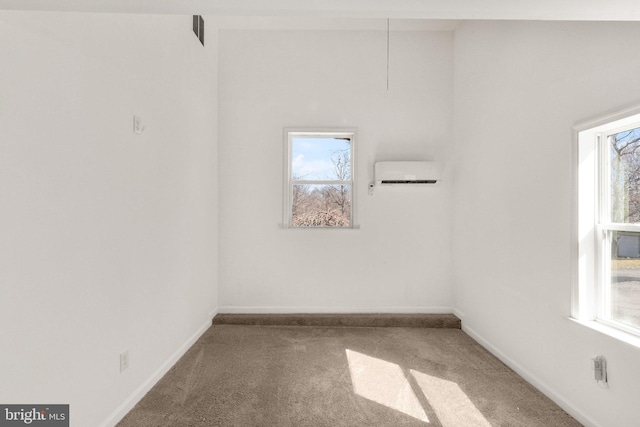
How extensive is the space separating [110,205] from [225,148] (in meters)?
2.13

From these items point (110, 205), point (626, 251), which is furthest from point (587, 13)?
point (110, 205)

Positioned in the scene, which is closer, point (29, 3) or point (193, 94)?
point (29, 3)

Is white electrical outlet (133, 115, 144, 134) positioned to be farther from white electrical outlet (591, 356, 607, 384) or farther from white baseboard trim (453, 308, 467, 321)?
white baseboard trim (453, 308, 467, 321)

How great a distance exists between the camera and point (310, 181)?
399cm

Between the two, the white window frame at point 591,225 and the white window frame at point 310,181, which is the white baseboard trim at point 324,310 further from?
the white window frame at point 591,225

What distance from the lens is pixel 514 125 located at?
2.69 m

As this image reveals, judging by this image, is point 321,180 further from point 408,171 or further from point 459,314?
point 459,314

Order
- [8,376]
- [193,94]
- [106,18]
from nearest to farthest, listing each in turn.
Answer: [8,376], [106,18], [193,94]

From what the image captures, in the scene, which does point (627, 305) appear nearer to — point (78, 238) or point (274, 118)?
point (78, 238)

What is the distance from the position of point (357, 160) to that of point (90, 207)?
2.84 m

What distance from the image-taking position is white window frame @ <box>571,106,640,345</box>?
2.01 m

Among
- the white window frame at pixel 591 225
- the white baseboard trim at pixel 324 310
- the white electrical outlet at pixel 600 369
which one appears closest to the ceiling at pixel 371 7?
the white window frame at pixel 591 225

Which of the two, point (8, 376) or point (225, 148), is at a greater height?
point (225, 148)

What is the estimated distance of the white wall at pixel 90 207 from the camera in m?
1.34
